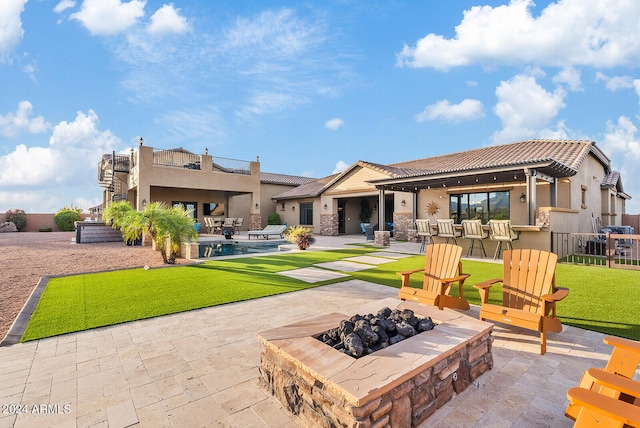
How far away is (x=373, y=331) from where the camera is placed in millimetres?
2422

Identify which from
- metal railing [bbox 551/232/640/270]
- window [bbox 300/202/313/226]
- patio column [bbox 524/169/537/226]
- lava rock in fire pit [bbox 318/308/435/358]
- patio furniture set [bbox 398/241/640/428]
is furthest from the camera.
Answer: window [bbox 300/202/313/226]

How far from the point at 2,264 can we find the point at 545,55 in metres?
18.6

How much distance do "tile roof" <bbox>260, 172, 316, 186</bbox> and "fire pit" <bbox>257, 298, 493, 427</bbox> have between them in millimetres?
22291

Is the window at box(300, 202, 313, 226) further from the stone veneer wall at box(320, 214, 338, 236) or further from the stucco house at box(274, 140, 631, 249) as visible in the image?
the stone veneer wall at box(320, 214, 338, 236)

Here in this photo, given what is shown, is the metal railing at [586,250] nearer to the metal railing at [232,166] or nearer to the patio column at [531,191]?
the patio column at [531,191]

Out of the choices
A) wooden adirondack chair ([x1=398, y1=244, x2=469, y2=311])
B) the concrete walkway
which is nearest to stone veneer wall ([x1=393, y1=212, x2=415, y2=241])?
wooden adirondack chair ([x1=398, y1=244, x2=469, y2=311])

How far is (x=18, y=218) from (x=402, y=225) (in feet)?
94.3

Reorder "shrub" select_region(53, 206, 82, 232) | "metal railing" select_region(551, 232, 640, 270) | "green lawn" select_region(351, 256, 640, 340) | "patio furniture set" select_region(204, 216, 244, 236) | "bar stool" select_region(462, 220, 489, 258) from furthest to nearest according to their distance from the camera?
1. "shrub" select_region(53, 206, 82, 232)
2. "patio furniture set" select_region(204, 216, 244, 236)
3. "bar stool" select_region(462, 220, 489, 258)
4. "metal railing" select_region(551, 232, 640, 270)
5. "green lawn" select_region(351, 256, 640, 340)

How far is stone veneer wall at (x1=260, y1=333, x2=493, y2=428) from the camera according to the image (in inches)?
69.1

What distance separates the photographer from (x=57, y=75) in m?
13.1

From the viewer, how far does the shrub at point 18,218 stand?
74.7 ft

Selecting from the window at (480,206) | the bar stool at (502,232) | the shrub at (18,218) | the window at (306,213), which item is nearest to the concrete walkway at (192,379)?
the bar stool at (502,232)

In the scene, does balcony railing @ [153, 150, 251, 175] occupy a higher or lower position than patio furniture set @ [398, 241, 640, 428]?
higher

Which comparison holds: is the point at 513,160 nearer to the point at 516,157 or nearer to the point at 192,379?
the point at 516,157
